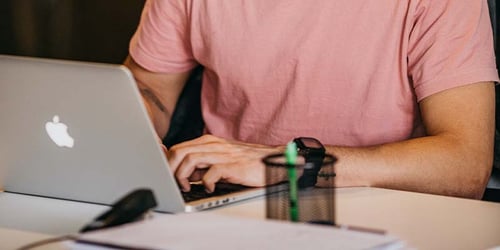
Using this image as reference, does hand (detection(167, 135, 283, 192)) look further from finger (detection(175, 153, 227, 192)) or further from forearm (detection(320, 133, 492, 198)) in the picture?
forearm (detection(320, 133, 492, 198))

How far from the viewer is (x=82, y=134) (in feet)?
5.19

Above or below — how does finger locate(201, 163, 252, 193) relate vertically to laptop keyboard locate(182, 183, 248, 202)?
above

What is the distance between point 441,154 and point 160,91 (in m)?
0.77

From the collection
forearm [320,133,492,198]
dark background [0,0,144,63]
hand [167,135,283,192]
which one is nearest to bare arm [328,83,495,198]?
forearm [320,133,492,198]

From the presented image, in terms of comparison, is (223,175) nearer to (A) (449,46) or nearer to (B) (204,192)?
(B) (204,192)

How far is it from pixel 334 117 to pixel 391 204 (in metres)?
0.48

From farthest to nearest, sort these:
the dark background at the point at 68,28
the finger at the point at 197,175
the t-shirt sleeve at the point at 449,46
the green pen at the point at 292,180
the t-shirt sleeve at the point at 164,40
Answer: the dark background at the point at 68,28 → the t-shirt sleeve at the point at 164,40 → the t-shirt sleeve at the point at 449,46 → the finger at the point at 197,175 → the green pen at the point at 292,180

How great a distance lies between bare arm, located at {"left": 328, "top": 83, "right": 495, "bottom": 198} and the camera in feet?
6.13

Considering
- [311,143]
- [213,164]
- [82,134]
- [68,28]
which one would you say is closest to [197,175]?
[213,164]

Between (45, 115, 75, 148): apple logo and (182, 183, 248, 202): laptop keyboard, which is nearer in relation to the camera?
(45, 115, 75, 148): apple logo

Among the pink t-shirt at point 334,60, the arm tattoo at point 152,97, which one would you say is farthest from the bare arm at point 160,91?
the pink t-shirt at point 334,60

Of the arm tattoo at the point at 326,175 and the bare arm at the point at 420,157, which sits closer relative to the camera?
the arm tattoo at the point at 326,175

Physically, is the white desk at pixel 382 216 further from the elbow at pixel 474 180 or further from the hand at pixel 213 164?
the elbow at pixel 474 180

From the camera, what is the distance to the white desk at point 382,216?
1524 millimetres
